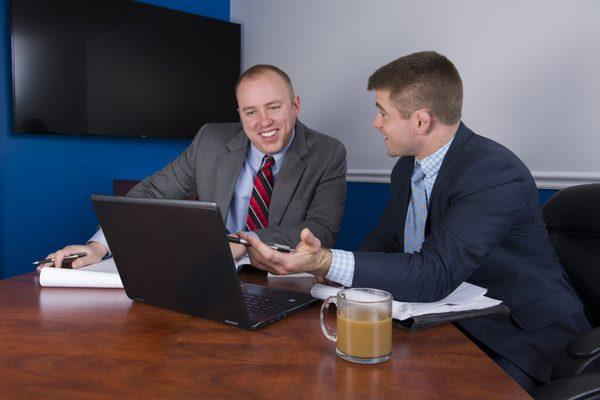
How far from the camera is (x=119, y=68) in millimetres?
3092

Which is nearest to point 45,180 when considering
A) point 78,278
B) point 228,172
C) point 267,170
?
point 228,172

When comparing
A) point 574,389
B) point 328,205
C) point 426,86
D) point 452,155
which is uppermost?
point 426,86

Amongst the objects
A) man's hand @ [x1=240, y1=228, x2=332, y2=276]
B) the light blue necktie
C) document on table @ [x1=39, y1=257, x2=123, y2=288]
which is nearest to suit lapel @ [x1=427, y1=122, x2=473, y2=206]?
the light blue necktie

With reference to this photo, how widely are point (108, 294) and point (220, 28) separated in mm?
2716

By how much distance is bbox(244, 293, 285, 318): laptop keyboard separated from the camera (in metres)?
0.99

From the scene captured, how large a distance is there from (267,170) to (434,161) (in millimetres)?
683

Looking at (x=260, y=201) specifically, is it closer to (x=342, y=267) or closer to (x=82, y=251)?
(x=82, y=251)

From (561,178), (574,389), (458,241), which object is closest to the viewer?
(574,389)

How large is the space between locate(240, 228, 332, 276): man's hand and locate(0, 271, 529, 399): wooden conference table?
0.30 feet

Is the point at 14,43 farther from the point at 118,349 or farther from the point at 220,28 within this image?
the point at 118,349

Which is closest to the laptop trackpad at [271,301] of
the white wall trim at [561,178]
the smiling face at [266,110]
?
the smiling face at [266,110]

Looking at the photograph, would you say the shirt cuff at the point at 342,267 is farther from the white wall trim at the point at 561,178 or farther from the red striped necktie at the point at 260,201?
the white wall trim at the point at 561,178

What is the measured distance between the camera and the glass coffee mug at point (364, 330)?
2.54 feet

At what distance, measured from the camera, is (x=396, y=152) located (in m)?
1.49
